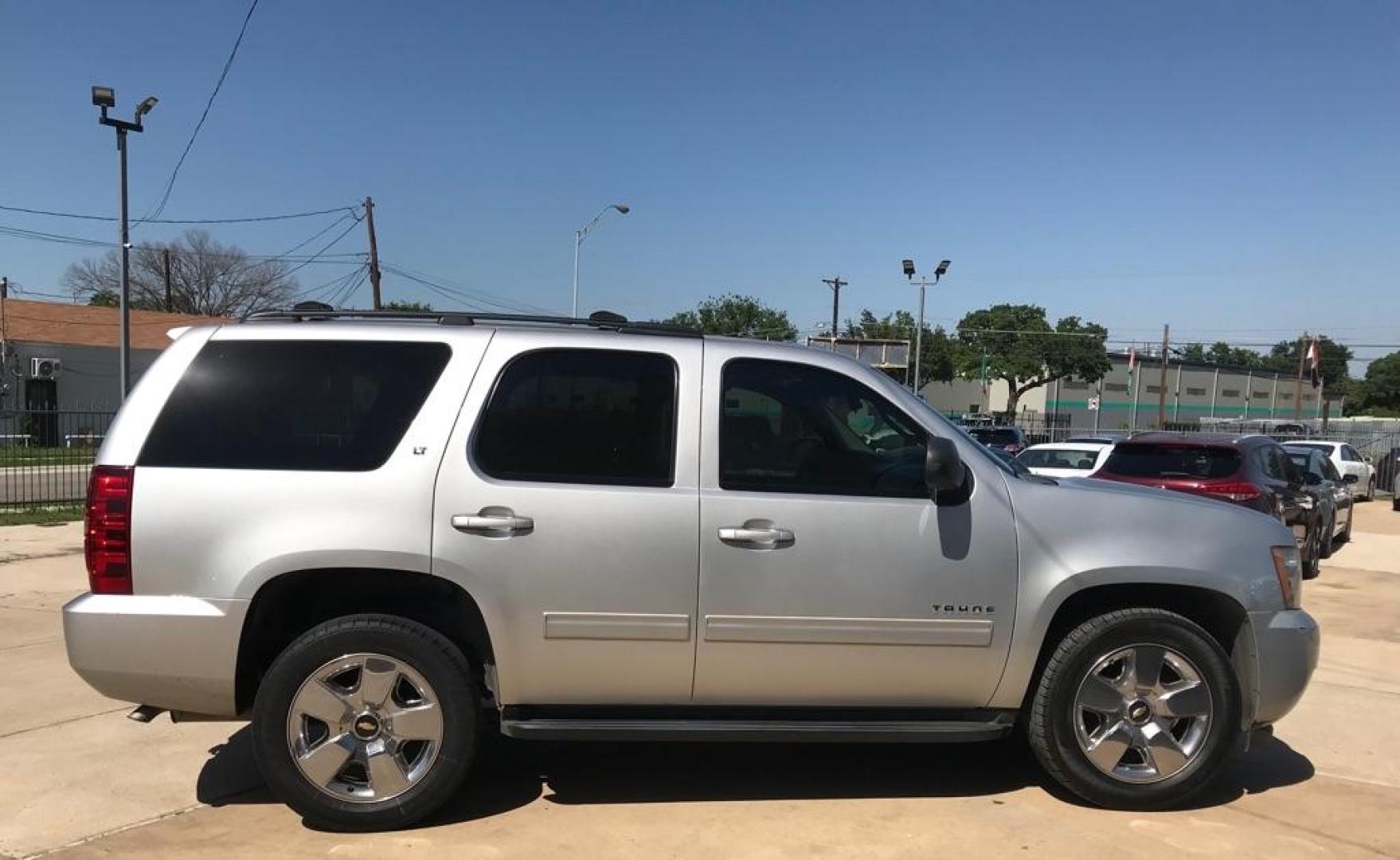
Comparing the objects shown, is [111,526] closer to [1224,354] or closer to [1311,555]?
[1311,555]

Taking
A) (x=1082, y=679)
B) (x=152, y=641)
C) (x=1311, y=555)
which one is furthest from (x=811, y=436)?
(x=1311, y=555)

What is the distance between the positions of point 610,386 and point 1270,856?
10.3ft

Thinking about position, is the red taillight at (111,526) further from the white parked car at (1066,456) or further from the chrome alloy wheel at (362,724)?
the white parked car at (1066,456)

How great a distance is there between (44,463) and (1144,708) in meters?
16.1

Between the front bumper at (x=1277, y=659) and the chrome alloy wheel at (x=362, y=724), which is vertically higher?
the front bumper at (x=1277, y=659)

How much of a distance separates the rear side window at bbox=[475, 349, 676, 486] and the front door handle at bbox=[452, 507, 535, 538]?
0.51ft

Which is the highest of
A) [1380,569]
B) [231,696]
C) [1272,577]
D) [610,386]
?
[610,386]

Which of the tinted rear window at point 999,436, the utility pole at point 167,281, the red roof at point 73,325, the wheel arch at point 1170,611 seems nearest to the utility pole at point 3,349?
the red roof at point 73,325

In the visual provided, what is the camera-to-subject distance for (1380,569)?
461 inches

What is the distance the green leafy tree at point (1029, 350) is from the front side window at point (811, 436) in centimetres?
7188

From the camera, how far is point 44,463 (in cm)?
1481

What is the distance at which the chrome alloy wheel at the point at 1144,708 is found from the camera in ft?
13.1

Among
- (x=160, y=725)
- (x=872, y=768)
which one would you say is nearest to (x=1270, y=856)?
(x=872, y=768)

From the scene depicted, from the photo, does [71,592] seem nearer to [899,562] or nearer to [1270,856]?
[899,562]
